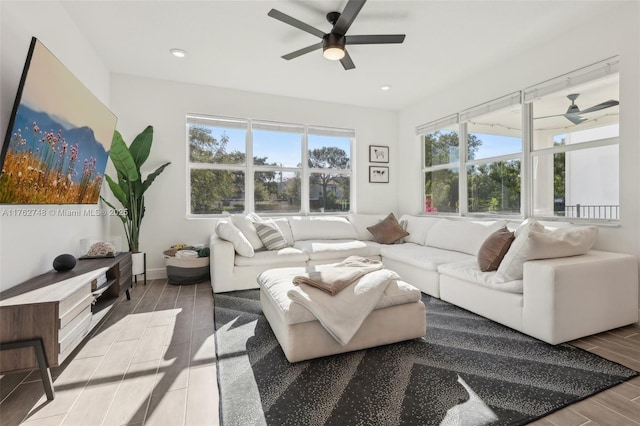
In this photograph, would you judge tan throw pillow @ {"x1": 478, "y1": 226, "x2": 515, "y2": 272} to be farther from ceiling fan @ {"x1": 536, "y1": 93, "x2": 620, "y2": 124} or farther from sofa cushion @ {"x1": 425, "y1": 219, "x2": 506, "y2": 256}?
ceiling fan @ {"x1": 536, "y1": 93, "x2": 620, "y2": 124}

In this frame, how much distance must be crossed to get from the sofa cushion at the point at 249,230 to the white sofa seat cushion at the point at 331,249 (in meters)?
0.54


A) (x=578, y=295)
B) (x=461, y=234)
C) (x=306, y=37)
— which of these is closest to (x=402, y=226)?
(x=461, y=234)

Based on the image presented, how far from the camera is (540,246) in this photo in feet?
7.72

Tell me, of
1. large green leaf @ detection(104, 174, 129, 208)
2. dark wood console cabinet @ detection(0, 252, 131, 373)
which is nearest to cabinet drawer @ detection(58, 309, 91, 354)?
dark wood console cabinet @ detection(0, 252, 131, 373)

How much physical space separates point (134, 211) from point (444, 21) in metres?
3.94

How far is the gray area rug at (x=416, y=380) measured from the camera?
1.49 meters

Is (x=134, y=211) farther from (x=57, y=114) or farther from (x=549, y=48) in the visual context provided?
(x=549, y=48)

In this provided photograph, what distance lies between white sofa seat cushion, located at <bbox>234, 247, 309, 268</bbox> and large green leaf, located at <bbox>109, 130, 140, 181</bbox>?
156 centimetres

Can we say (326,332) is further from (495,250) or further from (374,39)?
(374,39)

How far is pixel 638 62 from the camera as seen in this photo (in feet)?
8.30

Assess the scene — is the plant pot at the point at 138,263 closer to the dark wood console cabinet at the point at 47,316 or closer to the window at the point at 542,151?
the dark wood console cabinet at the point at 47,316

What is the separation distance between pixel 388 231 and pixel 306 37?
2775 millimetres

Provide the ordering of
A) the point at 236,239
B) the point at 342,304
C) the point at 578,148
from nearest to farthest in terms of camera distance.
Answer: the point at 342,304 → the point at 578,148 → the point at 236,239

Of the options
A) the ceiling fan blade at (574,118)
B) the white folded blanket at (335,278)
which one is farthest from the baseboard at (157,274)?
the ceiling fan blade at (574,118)
